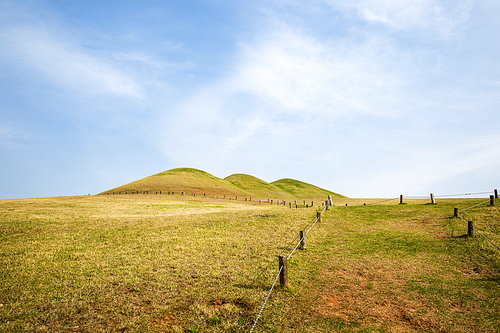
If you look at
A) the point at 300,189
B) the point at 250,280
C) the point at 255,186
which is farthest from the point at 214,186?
the point at 250,280

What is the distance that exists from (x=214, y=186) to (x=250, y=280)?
3508 inches

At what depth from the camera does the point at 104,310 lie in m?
8.77

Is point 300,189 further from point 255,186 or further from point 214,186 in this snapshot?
point 214,186

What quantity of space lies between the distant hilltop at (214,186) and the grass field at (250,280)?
6065cm

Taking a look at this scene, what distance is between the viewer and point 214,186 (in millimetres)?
99000

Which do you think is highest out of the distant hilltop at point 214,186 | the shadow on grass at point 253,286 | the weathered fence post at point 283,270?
the distant hilltop at point 214,186

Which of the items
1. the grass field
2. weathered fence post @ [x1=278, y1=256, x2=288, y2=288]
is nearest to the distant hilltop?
the grass field

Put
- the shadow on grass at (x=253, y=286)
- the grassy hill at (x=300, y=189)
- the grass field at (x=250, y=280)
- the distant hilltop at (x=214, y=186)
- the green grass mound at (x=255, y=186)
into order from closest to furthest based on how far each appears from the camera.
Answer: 1. the grass field at (x=250, y=280)
2. the shadow on grass at (x=253, y=286)
3. the distant hilltop at (x=214, y=186)
4. the green grass mound at (x=255, y=186)
5. the grassy hill at (x=300, y=189)

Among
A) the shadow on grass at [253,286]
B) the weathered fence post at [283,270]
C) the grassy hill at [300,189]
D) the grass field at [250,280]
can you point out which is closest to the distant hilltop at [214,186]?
the grassy hill at [300,189]

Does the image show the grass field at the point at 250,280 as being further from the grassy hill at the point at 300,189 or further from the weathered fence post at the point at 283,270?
the grassy hill at the point at 300,189

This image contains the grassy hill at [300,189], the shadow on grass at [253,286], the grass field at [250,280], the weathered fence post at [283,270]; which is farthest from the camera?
the grassy hill at [300,189]

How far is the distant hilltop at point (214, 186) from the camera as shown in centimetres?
8375

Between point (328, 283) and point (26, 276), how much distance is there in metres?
13.6

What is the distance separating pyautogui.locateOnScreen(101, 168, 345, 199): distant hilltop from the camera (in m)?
83.8
